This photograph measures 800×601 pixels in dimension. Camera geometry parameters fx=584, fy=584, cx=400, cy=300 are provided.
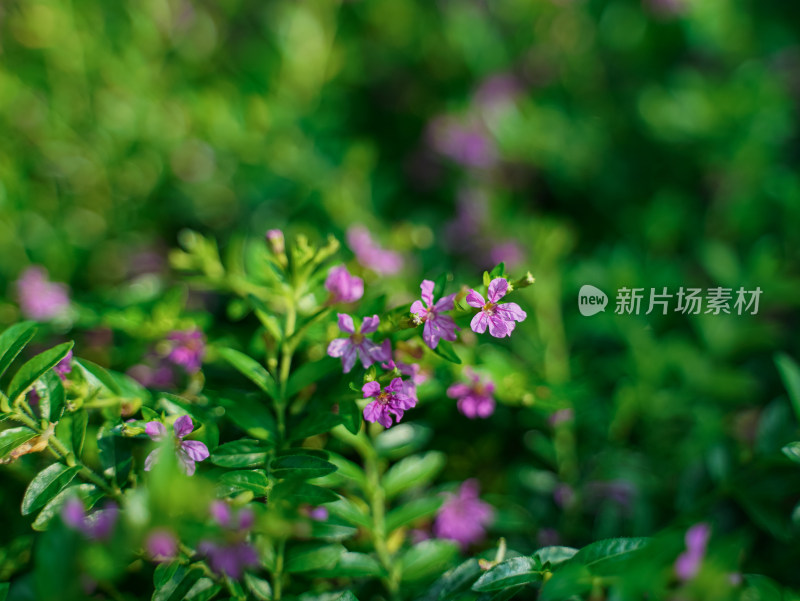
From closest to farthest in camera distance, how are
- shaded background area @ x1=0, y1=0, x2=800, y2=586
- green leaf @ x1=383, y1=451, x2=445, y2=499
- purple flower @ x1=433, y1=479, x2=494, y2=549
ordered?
green leaf @ x1=383, y1=451, x2=445, y2=499 < purple flower @ x1=433, y1=479, x2=494, y2=549 < shaded background area @ x1=0, y1=0, x2=800, y2=586

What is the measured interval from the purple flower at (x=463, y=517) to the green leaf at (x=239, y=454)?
0.70m

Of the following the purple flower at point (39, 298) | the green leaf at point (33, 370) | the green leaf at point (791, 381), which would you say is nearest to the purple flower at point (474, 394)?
the green leaf at point (791, 381)

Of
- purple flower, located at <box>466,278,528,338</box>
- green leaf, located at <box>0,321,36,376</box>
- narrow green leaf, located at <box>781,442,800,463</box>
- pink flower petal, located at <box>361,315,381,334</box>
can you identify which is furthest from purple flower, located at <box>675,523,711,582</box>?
green leaf, located at <box>0,321,36,376</box>

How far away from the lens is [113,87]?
2852 millimetres

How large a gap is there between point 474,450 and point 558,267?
87 cm

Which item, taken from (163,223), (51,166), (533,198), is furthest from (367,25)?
(51,166)

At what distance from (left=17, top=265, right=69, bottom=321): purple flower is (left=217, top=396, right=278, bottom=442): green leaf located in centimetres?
80

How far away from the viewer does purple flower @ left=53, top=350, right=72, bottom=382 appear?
136cm

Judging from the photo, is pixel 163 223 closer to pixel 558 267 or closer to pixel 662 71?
pixel 558 267

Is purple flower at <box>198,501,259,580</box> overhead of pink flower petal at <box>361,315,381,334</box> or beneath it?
beneath

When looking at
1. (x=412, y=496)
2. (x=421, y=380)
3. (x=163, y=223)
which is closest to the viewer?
(x=421, y=380)

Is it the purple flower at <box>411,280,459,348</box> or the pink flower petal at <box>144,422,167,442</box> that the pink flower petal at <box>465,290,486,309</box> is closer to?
the purple flower at <box>411,280,459,348</box>

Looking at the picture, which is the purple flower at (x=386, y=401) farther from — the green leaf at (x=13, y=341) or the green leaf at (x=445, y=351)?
the green leaf at (x=13, y=341)

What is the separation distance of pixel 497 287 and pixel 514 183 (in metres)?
2.03
